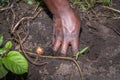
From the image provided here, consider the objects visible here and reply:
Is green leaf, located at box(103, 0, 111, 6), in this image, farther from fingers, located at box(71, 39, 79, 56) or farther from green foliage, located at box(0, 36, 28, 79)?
green foliage, located at box(0, 36, 28, 79)

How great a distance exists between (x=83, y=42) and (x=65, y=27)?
0.16 metres

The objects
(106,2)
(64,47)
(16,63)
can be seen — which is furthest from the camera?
(106,2)

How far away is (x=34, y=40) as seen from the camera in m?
1.96

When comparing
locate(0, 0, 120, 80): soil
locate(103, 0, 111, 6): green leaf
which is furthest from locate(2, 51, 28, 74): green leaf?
locate(103, 0, 111, 6): green leaf

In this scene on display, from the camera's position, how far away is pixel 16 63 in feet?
5.23

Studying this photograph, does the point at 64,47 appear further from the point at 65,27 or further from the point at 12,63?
the point at 12,63

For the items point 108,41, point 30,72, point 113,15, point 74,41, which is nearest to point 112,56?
point 108,41

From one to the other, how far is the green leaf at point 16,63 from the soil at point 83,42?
19cm

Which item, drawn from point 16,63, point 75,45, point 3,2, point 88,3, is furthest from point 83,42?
point 3,2

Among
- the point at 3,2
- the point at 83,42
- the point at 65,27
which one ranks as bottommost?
the point at 83,42

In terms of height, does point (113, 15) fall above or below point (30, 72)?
above

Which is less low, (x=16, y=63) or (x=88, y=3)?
(x=88, y=3)

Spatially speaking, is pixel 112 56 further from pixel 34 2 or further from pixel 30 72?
pixel 34 2

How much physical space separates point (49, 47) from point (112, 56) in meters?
0.42
